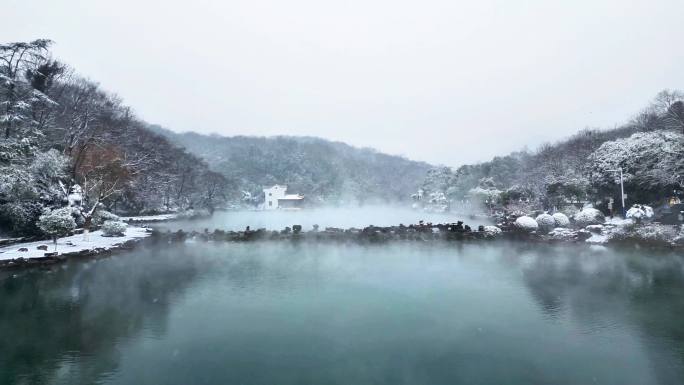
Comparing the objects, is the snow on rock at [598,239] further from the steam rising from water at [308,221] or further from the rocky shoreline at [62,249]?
the rocky shoreline at [62,249]

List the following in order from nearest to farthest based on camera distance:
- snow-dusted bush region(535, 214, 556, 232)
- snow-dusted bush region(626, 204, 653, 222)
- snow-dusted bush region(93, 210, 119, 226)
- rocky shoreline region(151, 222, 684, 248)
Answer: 1. rocky shoreline region(151, 222, 684, 248)
2. snow-dusted bush region(626, 204, 653, 222)
3. snow-dusted bush region(93, 210, 119, 226)
4. snow-dusted bush region(535, 214, 556, 232)

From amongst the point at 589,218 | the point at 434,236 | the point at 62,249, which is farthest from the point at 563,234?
the point at 62,249

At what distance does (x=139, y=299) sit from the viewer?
1095cm

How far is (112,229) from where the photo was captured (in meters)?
21.8

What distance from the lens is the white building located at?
70812 mm

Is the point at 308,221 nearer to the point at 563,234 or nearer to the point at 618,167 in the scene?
the point at 563,234

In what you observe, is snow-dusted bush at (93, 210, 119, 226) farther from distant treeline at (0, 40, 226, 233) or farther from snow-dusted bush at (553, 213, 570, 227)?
snow-dusted bush at (553, 213, 570, 227)

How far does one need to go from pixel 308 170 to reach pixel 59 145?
62.3 meters

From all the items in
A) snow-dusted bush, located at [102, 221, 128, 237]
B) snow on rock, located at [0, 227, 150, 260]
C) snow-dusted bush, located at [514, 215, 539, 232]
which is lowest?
snow-dusted bush, located at [514, 215, 539, 232]

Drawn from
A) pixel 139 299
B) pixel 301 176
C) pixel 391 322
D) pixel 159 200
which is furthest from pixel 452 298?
pixel 301 176

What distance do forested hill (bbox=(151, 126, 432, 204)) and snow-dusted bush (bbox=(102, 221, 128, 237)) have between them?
47.9 m

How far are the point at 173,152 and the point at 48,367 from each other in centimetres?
4639

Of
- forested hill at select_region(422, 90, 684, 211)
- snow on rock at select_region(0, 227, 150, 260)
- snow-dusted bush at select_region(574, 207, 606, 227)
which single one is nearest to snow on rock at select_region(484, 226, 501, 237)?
snow-dusted bush at select_region(574, 207, 606, 227)

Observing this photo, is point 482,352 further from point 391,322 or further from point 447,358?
point 391,322
